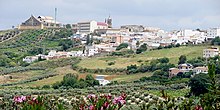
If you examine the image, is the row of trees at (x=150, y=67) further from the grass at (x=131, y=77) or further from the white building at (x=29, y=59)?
the white building at (x=29, y=59)

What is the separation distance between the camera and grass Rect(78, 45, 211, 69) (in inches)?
2801

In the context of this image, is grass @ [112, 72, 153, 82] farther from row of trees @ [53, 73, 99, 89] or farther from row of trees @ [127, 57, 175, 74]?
row of trees @ [53, 73, 99, 89]

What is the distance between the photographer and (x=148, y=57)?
76375 mm

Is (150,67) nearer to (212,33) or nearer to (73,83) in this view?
(73,83)

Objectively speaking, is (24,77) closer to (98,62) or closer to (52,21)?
A: (98,62)

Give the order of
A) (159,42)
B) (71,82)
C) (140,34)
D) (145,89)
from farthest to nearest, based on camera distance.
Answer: (140,34)
(159,42)
(71,82)
(145,89)

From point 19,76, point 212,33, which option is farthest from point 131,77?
point 212,33

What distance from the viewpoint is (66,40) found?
11138cm

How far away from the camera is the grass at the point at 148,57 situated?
71156 mm

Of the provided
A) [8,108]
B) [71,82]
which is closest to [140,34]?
[71,82]

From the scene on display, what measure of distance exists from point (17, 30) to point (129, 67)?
214 feet

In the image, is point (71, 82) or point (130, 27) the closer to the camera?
point (71, 82)

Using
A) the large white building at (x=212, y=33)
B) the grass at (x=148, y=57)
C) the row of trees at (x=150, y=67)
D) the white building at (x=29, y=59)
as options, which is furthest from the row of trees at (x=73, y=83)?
the large white building at (x=212, y=33)

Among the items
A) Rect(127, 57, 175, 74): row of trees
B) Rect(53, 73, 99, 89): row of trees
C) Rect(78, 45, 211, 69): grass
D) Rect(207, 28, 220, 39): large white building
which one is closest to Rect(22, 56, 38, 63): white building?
Rect(78, 45, 211, 69): grass
